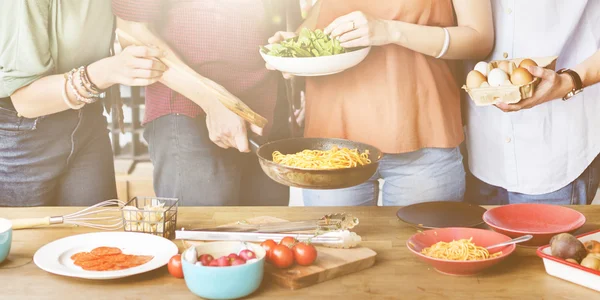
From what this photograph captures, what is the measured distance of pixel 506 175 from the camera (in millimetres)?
2754

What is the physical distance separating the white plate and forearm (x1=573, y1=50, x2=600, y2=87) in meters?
1.68

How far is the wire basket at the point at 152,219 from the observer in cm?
217

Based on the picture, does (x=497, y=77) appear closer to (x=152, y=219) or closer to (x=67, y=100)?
(x=152, y=219)

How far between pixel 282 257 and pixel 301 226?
1.06 feet

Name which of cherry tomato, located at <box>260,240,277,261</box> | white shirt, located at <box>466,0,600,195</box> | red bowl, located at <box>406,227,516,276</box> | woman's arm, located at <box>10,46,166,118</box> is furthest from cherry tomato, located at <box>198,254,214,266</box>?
white shirt, located at <box>466,0,600,195</box>

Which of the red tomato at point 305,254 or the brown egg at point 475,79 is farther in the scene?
the brown egg at point 475,79

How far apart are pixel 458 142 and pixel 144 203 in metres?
1.29

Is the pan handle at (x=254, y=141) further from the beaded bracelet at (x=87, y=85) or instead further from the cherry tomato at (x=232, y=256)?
the cherry tomato at (x=232, y=256)

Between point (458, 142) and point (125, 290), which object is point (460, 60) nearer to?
point (458, 142)

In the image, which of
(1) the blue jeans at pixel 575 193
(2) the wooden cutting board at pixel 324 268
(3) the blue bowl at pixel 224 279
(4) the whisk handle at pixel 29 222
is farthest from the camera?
(1) the blue jeans at pixel 575 193

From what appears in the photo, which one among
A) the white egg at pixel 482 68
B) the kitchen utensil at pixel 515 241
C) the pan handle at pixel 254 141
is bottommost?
the kitchen utensil at pixel 515 241

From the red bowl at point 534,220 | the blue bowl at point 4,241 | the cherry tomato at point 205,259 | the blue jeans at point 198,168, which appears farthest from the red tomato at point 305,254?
the blue jeans at point 198,168

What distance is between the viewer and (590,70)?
2.61m

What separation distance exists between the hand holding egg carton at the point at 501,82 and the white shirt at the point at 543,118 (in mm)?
166
